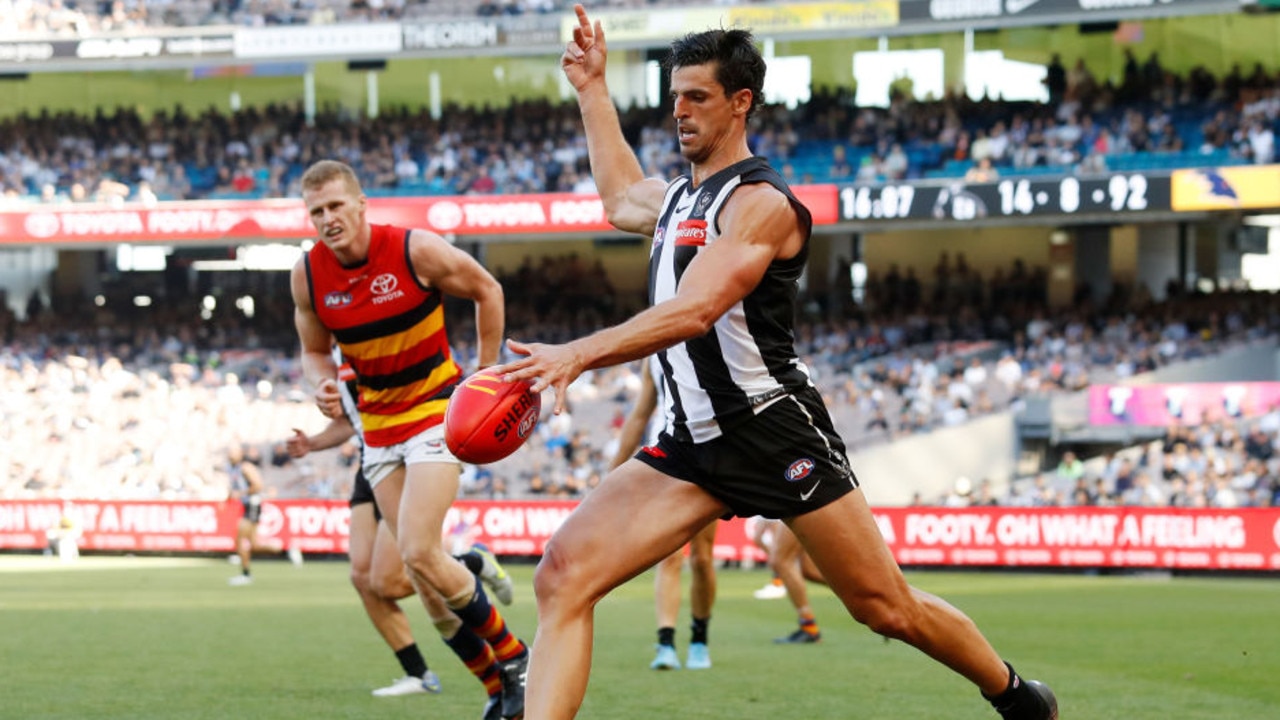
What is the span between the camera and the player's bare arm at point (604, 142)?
6727mm

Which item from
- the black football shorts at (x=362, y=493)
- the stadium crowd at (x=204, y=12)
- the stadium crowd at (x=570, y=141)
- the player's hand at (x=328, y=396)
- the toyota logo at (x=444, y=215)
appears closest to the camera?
the player's hand at (x=328, y=396)

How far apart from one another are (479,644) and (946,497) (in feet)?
70.7

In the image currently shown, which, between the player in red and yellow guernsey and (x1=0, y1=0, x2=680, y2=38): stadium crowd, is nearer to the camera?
the player in red and yellow guernsey

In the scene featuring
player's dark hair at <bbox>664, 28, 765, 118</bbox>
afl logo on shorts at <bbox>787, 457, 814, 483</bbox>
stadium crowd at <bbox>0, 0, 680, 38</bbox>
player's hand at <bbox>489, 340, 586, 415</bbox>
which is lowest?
afl logo on shorts at <bbox>787, 457, 814, 483</bbox>

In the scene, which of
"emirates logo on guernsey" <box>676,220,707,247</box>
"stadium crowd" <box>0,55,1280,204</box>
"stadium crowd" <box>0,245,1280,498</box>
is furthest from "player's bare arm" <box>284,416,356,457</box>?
"stadium crowd" <box>0,55,1280,204</box>

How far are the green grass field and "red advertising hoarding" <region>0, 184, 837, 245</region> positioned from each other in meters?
16.2

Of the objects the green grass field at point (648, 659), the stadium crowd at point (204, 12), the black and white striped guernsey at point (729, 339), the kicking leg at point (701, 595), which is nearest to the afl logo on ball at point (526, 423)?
the black and white striped guernsey at point (729, 339)

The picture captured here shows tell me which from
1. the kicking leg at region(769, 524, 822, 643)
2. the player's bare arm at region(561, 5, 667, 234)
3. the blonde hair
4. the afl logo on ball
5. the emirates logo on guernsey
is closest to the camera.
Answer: the afl logo on ball

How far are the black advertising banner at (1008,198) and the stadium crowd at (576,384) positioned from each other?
2.99 metres

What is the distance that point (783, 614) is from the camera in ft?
58.0

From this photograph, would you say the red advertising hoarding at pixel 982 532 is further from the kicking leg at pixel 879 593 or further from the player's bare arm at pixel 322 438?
the kicking leg at pixel 879 593

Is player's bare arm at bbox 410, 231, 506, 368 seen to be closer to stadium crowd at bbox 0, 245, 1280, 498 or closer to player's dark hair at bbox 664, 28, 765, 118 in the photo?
player's dark hair at bbox 664, 28, 765, 118

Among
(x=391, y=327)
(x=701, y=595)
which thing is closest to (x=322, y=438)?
(x=391, y=327)

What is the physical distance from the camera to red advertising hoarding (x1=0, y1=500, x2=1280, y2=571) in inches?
1016
